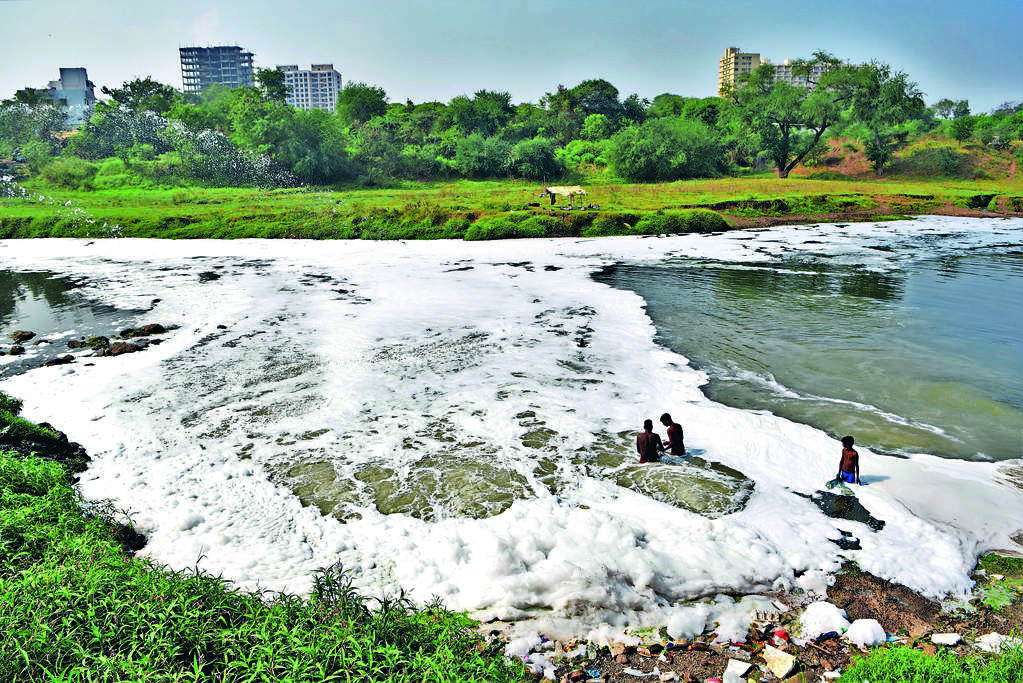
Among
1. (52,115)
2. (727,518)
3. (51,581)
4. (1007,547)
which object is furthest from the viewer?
(52,115)

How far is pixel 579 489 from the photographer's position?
30.7 feet

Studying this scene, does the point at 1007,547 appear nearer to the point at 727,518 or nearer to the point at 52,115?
the point at 727,518

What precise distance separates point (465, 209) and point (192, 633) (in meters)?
38.4

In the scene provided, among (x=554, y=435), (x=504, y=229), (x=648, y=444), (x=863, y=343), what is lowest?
(x=554, y=435)

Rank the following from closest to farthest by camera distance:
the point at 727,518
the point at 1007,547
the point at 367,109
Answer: the point at 1007,547 < the point at 727,518 < the point at 367,109

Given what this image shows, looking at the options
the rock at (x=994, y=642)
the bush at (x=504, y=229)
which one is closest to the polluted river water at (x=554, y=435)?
the rock at (x=994, y=642)

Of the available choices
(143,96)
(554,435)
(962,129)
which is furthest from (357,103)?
(554,435)

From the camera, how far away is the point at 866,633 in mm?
6211

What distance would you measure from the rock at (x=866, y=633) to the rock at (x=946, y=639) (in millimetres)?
428

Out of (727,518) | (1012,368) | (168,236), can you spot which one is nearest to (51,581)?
(727,518)

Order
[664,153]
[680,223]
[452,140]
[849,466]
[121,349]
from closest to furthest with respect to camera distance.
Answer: [849,466] < [121,349] < [680,223] < [664,153] < [452,140]

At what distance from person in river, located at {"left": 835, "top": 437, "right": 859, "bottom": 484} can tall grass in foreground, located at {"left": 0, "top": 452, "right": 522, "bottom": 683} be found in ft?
19.4

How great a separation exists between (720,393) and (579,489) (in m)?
5.15

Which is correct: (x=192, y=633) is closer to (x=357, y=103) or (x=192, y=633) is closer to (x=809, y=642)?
(x=809, y=642)
